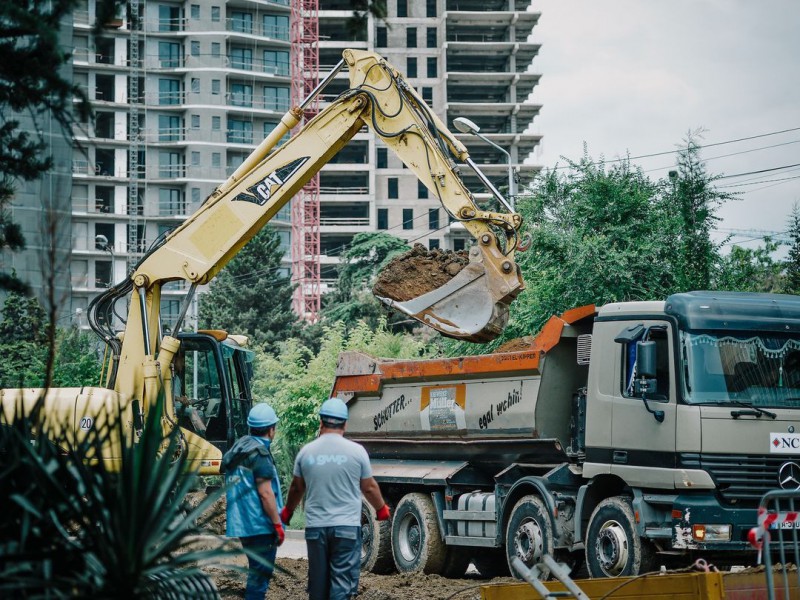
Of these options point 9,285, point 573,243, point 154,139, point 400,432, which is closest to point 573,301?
point 573,243

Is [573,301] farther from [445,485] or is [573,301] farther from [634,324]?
[634,324]

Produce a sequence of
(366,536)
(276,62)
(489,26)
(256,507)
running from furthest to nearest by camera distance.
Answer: (489,26), (276,62), (366,536), (256,507)

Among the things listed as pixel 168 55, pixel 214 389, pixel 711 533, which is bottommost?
pixel 711 533

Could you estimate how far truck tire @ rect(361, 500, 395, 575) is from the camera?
17234mm

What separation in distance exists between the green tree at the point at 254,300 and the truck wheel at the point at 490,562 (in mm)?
55989

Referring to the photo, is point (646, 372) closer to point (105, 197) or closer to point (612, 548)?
point (612, 548)

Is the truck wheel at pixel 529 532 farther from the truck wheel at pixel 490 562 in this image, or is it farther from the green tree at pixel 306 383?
the green tree at pixel 306 383

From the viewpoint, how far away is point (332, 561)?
964cm

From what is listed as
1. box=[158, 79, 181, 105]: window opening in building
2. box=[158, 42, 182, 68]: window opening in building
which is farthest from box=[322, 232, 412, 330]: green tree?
box=[158, 42, 182, 68]: window opening in building

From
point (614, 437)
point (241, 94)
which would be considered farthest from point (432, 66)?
point (614, 437)

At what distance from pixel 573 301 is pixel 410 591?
49.9 ft

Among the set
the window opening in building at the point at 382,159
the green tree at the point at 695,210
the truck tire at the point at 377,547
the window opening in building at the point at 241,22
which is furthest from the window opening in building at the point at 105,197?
the truck tire at the point at 377,547

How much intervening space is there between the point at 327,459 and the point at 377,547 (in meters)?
7.92

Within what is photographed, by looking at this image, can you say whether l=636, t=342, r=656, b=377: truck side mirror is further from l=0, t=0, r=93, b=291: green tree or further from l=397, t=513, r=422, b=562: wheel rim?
l=0, t=0, r=93, b=291: green tree
